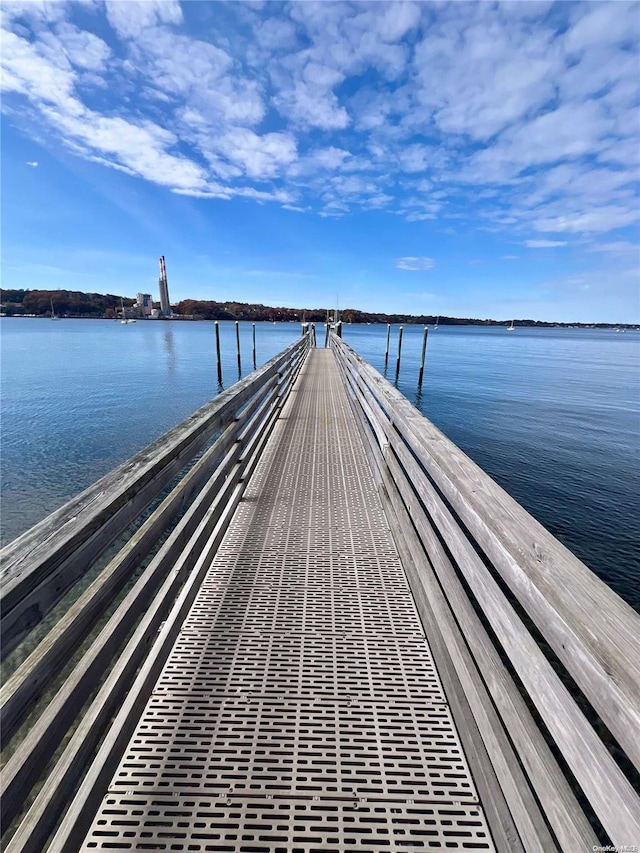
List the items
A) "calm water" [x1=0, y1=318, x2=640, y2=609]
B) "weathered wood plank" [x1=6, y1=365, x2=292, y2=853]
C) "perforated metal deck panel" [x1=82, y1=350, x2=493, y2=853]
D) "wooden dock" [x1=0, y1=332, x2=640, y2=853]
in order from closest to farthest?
1. "wooden dock" [x1=0, y1=332, x2=640, y2=853]
2. "weathered wood plank" [x1=6, y1=365, x2=292, y2=853]
3. "perforated metal deck panel" [x1=82, y1=350, x2=493, y2=853]
4. "calm water" [x1=0, y1=318, x2=640, y2=609]

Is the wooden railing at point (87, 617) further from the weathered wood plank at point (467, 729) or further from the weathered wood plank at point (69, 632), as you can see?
the weathered wood plank at point (467, 729)

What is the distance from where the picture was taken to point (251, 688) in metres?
2.01

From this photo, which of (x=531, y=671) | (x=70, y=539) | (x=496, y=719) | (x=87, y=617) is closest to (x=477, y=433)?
(x=496, y=719)

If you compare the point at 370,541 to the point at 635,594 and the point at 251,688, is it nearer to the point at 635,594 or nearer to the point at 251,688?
the point at 251,688

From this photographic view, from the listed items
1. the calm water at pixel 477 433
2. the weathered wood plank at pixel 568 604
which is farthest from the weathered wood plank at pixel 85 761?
the calm water at pixel 477 433

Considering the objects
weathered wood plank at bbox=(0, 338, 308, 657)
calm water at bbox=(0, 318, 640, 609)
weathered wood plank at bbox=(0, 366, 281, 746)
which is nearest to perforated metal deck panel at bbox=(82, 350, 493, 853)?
weathered wood plank at bbox=(0, 366, 281, 746)

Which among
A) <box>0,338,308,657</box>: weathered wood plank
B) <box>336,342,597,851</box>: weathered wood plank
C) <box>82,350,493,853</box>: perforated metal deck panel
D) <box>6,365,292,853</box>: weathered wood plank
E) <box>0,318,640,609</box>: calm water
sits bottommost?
<box>0,318,640,609</box>: calm water

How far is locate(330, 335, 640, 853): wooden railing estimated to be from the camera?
0.85m

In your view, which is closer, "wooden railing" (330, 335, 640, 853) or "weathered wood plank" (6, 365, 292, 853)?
"wooden railing" (330, 335, 640, 853)

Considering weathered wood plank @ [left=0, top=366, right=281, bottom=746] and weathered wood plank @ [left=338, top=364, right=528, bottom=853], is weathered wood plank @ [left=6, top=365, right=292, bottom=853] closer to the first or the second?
weathered wood plank @ [left=0, top=366, right=281, bottom=746]

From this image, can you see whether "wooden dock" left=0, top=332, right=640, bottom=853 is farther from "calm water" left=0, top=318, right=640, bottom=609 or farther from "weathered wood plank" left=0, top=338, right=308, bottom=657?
"calm water" left=0, top=318, right=640, bottom=609

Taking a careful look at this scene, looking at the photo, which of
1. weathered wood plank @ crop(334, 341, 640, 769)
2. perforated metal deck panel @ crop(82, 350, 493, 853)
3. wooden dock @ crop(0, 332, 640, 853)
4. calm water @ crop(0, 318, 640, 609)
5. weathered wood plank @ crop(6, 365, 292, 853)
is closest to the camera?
weathered wood plank @ crop(334, 341, 640, 769)

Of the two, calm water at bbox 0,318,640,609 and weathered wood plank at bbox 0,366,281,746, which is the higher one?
weathered wood plank at bbox 0,366,281,746

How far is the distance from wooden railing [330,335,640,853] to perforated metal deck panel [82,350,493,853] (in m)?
0.22
